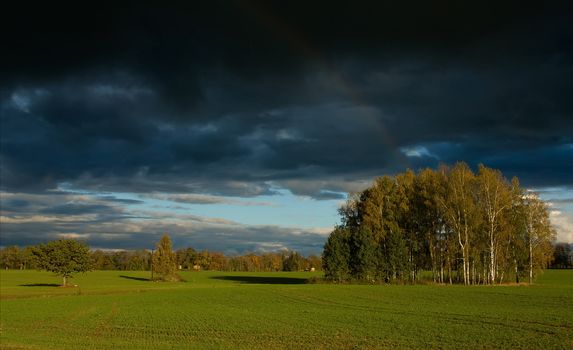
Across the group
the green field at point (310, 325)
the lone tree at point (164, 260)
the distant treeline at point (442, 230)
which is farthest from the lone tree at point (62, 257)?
the green field at point (310, 325)

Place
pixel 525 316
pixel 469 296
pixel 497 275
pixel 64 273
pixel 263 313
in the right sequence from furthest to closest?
pixel 64 273 → pixel 497 275 → pixel 469 296 → pixel 263 313 → pixel 525 316

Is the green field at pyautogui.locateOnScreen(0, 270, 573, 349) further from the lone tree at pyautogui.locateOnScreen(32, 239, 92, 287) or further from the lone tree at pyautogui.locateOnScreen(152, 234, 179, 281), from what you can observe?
the lone tree at pyautogui.locateOnScreen(152, 234, 179, 281)

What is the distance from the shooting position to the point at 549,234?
7738 cm

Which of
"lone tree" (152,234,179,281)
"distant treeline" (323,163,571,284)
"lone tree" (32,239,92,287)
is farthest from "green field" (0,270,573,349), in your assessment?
"lone tree" (152,234,179,281)

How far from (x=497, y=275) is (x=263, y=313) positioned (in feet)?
187

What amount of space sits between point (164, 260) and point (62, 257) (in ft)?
112

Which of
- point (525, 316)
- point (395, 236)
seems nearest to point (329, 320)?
point (525, 316)

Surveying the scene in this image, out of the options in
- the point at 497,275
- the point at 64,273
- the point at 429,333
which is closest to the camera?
the point at 429,333

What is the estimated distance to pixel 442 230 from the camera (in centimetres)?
8694

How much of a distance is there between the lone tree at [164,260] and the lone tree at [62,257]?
2776 centimetres

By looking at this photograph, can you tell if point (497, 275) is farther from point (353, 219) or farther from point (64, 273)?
point (64, 273)

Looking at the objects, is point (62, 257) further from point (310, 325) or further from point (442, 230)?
point (310, 325)

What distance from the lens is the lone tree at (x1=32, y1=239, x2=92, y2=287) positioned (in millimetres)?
104188

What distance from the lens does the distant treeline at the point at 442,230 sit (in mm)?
79125
